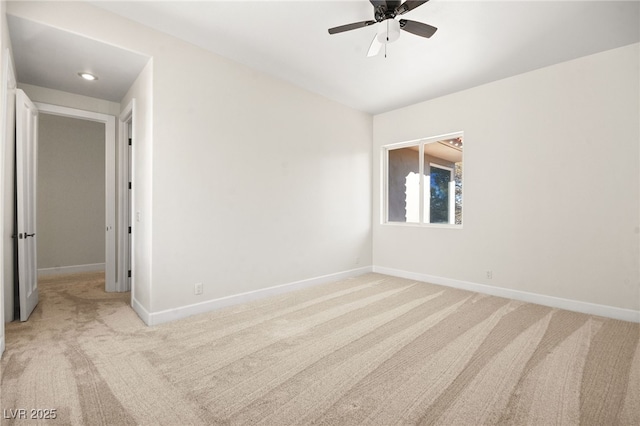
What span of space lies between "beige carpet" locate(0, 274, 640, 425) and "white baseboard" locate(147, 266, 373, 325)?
133 mm

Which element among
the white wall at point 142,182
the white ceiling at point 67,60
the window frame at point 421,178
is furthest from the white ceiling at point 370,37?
the window frame at point 421,178

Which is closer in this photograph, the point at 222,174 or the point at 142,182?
the point at 142,182

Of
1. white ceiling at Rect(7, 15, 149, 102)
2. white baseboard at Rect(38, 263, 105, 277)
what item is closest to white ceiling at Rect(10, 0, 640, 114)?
white ceiling at Rect(7, 15, 149, 102)

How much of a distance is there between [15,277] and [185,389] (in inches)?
106

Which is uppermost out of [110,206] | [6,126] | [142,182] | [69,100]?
[69,100]

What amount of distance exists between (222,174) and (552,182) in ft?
12.8

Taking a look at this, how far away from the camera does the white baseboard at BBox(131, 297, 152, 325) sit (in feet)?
9.85

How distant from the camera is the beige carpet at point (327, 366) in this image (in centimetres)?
171

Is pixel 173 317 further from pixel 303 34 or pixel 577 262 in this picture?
pixel 577 262

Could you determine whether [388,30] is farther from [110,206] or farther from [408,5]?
[110,206]

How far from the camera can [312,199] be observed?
4535mm

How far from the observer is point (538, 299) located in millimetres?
3721

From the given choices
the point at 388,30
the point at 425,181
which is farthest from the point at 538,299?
the point at 388,30

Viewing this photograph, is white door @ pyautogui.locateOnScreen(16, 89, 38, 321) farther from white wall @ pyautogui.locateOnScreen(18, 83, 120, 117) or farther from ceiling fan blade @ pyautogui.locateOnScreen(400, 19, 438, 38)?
ceiling fan blade @ pyautogui.locateOnScreen(400, 19, 438, 38)
